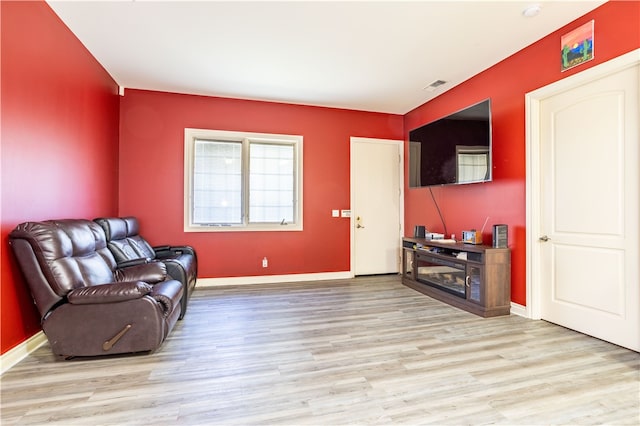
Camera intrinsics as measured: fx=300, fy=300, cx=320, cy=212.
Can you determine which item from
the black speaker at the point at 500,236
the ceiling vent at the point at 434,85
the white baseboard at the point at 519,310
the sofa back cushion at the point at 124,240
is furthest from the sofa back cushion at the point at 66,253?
the ceiling vent at the point at 434,85

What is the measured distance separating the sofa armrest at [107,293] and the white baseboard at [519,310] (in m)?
3.57

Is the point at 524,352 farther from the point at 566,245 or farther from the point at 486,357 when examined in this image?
the point at 566,245

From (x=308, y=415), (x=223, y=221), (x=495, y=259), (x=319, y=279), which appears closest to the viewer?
(x=308, y=415)

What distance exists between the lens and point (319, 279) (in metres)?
4.88

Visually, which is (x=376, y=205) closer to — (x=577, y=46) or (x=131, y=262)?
(x=577, y=46)

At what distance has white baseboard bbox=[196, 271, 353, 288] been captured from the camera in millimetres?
4449

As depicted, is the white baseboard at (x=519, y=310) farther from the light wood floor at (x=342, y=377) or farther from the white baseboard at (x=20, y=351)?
the white baseboard at (x=20, y=351)

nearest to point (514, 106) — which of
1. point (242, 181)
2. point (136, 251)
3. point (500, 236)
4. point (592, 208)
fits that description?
point (592, 208)

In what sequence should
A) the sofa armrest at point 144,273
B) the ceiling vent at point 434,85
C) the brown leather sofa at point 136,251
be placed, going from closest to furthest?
the sofa armrest at point 144,273
the brown leather sofa at point 136,251
the ceiling vent at point 434,85

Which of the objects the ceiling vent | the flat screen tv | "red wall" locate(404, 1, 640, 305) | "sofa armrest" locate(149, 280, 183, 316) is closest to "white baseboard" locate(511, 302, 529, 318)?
"red wall" locate(404, 1, 640, 305)

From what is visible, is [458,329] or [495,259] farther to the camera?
[495,259]

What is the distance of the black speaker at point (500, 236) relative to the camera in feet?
10.6

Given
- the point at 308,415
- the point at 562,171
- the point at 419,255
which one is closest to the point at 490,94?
the point at 562,171

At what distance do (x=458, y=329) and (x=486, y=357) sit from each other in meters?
0.57
